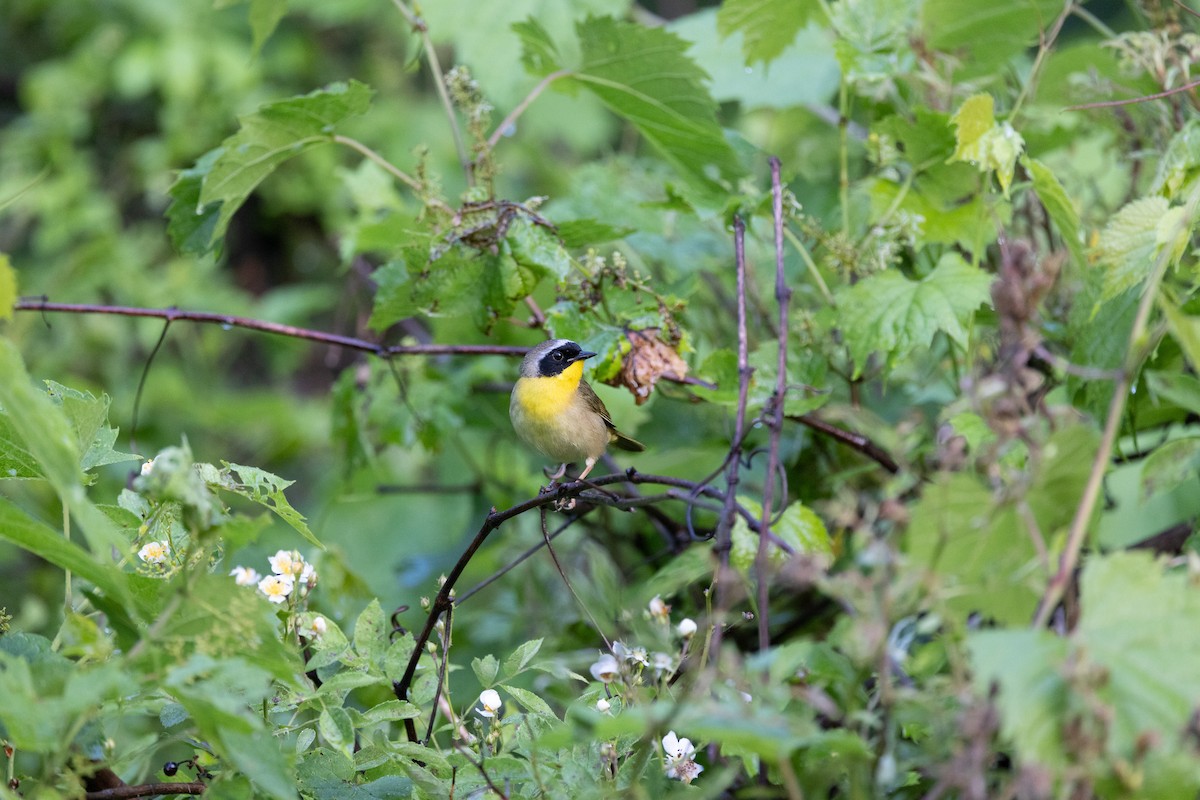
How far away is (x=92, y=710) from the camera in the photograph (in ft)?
4.50

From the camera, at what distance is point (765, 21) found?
8.62 feet

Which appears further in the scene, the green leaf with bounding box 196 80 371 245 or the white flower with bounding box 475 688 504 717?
the green leaf with bounding box 196 80 371 245

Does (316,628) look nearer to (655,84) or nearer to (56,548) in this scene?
(56,548)

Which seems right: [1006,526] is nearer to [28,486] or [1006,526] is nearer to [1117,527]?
[1117,527]

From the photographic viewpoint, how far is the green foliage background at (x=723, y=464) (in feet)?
3.74

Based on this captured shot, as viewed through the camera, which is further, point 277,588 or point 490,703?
point 277,588

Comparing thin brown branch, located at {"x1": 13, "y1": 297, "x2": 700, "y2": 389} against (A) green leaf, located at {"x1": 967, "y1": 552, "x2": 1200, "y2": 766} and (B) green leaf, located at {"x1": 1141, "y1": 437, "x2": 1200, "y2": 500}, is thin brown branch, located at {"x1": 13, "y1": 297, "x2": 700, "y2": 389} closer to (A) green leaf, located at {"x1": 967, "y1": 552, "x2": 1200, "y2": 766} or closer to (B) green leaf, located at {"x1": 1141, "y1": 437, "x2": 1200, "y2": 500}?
(B) green leaf, located at {"x1": 1141, "y1": 437, "x2": 1200, "y2": 500}

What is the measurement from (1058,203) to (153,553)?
183 centimetres

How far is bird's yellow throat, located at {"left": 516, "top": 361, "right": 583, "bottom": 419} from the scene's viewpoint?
290 cm

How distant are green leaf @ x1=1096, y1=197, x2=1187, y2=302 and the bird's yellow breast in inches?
52.4

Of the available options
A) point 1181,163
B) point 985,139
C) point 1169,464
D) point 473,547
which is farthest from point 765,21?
point 473,547

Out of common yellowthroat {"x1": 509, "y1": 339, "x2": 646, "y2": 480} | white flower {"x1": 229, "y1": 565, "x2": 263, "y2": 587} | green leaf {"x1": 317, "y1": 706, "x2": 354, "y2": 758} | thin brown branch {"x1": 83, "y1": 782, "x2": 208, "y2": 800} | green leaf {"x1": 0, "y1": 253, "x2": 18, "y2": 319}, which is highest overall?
green leaf {"x1": 0, "y1": 253, "x2": 18, "y2": 319}

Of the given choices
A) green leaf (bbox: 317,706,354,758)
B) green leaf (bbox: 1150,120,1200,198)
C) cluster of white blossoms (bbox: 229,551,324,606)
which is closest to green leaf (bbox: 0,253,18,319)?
cluster of white blossoms (bbox: 229,551,324,606)

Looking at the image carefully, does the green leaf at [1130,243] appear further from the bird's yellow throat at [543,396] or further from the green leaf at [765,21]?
the bird's yellow throat at [543,396]
